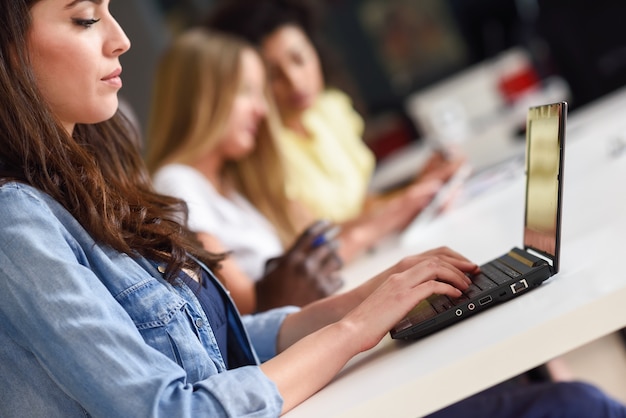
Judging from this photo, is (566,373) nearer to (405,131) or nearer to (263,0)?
(263,0)

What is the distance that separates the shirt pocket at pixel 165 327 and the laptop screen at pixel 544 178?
45 centimetres

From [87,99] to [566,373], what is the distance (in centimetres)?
104

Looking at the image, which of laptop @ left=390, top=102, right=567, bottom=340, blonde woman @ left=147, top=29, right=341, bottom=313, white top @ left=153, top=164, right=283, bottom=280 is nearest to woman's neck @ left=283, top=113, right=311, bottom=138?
blonde woman @ left=147, top=29, right=341, bottom=313

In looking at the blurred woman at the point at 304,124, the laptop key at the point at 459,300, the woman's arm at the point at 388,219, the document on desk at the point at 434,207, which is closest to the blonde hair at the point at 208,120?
the blurred woman at the point at 304,124

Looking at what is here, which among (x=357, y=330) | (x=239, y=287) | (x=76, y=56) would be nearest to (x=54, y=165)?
(x=76, y=56)

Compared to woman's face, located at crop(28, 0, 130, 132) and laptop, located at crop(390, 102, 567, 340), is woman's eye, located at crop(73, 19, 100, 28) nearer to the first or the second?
woman's face, located at crop(28, 0, 130, 132)

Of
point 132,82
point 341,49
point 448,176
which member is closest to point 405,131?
point 341,49

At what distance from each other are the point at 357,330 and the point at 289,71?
2.35 metres

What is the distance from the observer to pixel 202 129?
7.64 feet

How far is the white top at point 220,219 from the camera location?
6.88ft

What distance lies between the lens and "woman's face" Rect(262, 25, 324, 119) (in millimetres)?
3287

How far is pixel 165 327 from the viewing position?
3.41 feet

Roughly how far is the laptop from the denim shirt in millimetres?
237

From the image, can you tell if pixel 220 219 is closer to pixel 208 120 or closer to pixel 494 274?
pixel 208 120
